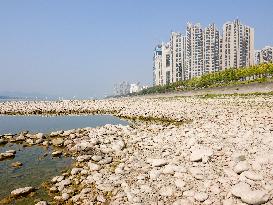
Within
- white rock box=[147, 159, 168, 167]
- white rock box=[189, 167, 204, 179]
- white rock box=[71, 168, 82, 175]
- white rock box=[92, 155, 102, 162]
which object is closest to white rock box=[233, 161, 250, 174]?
white rock box=[189, 167, 204, 179]

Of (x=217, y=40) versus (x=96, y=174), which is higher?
(x=217, y=40)

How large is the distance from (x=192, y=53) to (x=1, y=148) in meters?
185

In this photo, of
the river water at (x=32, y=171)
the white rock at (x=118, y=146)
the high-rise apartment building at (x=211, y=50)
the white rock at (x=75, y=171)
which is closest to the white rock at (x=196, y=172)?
A: the white rock at (x=75, y=171)

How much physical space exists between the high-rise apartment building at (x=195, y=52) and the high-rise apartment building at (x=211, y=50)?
2513mm

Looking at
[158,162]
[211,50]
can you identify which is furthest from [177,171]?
[211,50]

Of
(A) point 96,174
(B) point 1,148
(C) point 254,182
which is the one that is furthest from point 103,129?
(C) point 254,182

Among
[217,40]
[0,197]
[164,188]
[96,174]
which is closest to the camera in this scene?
[164,188]

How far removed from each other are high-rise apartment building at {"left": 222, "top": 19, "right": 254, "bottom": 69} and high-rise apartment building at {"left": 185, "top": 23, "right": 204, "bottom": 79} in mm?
12874

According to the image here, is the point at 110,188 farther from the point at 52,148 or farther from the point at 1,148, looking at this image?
the point at 1,148

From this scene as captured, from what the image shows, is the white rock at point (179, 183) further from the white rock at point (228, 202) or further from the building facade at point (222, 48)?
the building facade at point (222, 48)

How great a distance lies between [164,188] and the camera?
32.0ft

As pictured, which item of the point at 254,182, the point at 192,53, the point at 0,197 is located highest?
the point at 192,53

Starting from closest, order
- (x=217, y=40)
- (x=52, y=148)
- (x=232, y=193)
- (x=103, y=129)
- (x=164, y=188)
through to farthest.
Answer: (x=232, y=193), (x=164, y=188), (x=52, y=148), (x=103, y=129), (x=217, y=40)

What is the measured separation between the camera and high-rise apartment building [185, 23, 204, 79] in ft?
632
